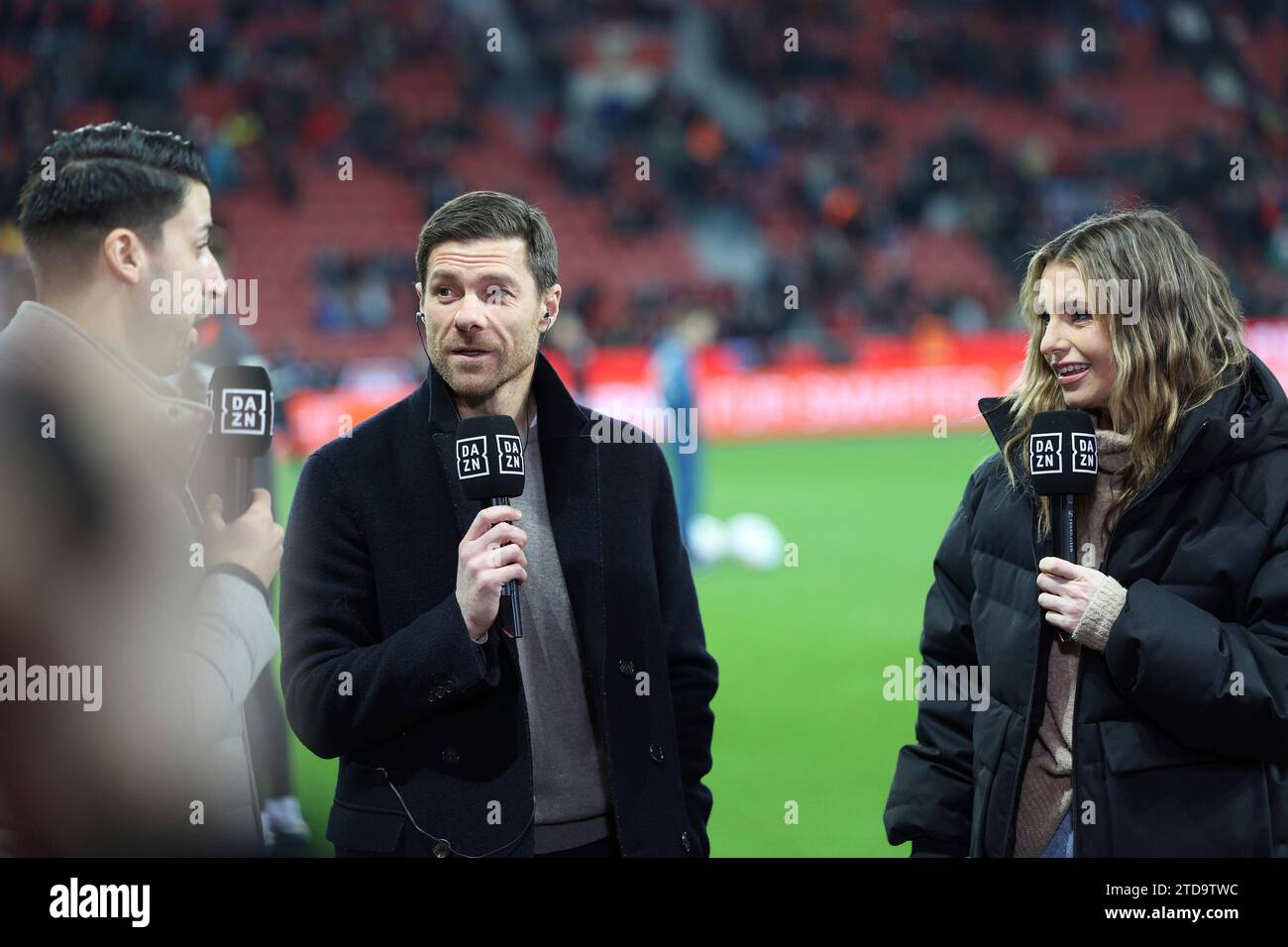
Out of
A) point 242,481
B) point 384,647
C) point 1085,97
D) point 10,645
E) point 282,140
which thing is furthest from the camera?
point 1085,97

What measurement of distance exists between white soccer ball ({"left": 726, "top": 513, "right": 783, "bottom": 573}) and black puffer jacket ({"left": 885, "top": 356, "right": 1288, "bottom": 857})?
8.29 meters

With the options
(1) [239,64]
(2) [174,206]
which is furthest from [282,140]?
(2) [174,206]

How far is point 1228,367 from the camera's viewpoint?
2895mm

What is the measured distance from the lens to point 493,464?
8.93 feet

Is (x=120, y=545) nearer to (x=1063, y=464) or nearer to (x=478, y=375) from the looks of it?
(x=478, y=375)

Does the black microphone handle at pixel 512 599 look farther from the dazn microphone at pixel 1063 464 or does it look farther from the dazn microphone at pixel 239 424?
the dazn microphone at pixel 1063 464

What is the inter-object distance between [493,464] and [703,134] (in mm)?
25231

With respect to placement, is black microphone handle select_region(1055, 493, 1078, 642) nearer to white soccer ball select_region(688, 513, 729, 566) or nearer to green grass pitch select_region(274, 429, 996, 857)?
green grass pitch select_region(274, 429, 996, 857)

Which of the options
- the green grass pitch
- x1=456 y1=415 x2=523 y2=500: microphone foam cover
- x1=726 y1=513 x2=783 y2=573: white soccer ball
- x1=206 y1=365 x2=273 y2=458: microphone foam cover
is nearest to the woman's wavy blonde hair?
x1=456 y1=415 x2=523 y2=500: microphone foam cover

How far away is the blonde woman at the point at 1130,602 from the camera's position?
107 inches

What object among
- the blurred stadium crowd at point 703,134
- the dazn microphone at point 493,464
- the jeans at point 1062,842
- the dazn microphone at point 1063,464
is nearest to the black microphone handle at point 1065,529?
the dazn microphone at point 1063,464

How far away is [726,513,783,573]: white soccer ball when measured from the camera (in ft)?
37.0
